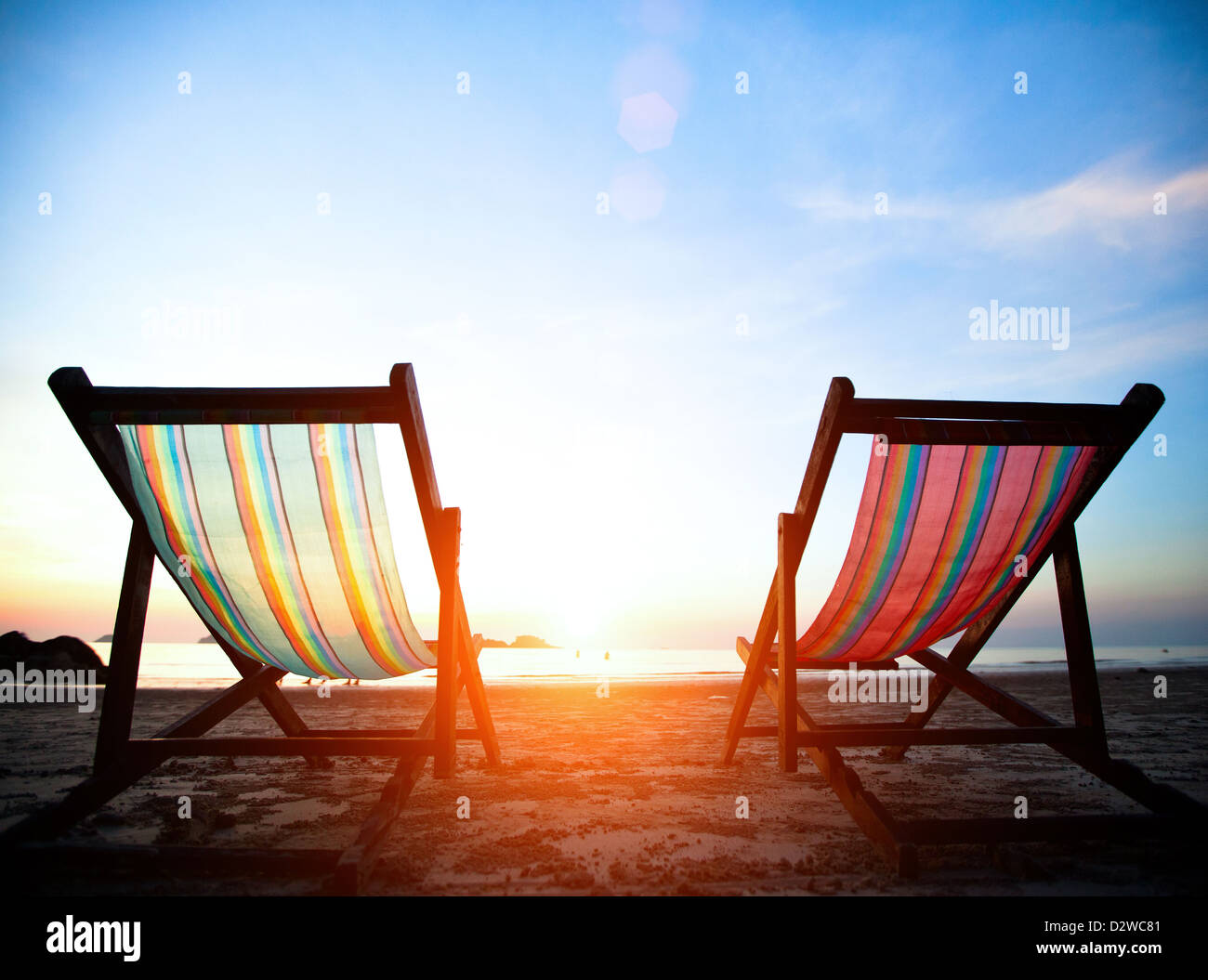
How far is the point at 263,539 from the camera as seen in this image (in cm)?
295

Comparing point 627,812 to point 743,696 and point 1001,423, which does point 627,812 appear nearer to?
point 743,696

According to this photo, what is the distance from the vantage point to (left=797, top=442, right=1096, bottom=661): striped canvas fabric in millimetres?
2904

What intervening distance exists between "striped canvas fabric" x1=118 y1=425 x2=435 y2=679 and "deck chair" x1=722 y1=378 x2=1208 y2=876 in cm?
182

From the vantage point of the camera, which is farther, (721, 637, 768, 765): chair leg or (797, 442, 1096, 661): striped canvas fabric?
(721, 637, 768, 765): chair leg

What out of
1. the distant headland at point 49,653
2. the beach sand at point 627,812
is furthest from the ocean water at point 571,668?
the beach sand at point 627,812

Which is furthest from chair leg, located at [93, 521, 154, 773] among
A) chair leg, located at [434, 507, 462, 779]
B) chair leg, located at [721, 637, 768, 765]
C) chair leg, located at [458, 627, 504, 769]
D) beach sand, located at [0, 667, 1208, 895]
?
chair leg, located at [721, 637, 768, 765]

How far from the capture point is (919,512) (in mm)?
3039

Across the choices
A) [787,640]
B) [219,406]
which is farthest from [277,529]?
[787,640]

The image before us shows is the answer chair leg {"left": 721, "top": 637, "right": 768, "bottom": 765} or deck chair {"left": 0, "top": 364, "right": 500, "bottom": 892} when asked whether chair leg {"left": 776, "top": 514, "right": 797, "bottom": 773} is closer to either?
chair leg {"left": 721, "top": 637, "right": 768, "bottom": 765}

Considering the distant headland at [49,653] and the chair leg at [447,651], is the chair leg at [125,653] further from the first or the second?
the distant headland at [49,653]

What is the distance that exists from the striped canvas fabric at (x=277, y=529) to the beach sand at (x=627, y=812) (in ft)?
2.90

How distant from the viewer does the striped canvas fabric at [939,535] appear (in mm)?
2904

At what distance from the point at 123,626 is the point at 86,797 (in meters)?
0.63
